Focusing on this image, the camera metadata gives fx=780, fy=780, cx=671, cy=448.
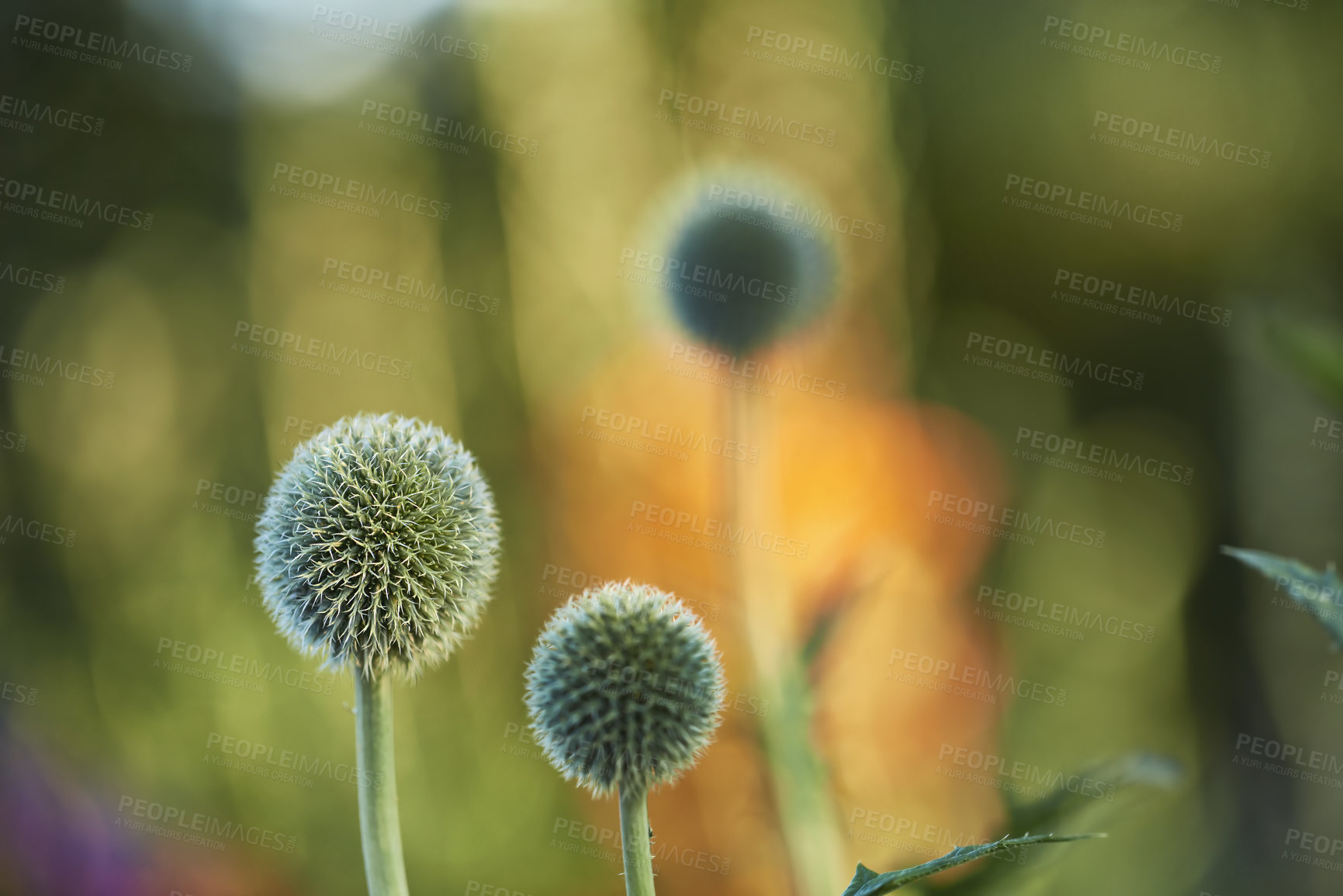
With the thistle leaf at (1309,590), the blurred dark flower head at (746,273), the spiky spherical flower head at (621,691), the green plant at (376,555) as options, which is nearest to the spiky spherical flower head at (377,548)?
the green plant at (376,555)

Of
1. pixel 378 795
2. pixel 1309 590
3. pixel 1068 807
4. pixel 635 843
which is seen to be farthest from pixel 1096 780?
pixel 378 795

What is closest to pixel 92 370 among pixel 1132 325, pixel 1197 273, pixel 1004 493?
pixel 1004 493

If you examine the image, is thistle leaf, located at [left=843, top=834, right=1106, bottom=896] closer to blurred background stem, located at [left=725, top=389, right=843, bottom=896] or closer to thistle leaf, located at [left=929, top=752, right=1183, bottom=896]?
thistle leaf, located at [left=929, top=752, right=1183, bottom=896]

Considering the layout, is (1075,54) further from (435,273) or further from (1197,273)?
(435,273)

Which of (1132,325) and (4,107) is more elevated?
(4,107)

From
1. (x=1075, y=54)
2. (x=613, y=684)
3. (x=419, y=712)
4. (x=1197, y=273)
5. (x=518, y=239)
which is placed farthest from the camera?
(x=518, y=239)

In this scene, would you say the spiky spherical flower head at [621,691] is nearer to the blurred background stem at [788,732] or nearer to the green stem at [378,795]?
the green stem at [378,795]
